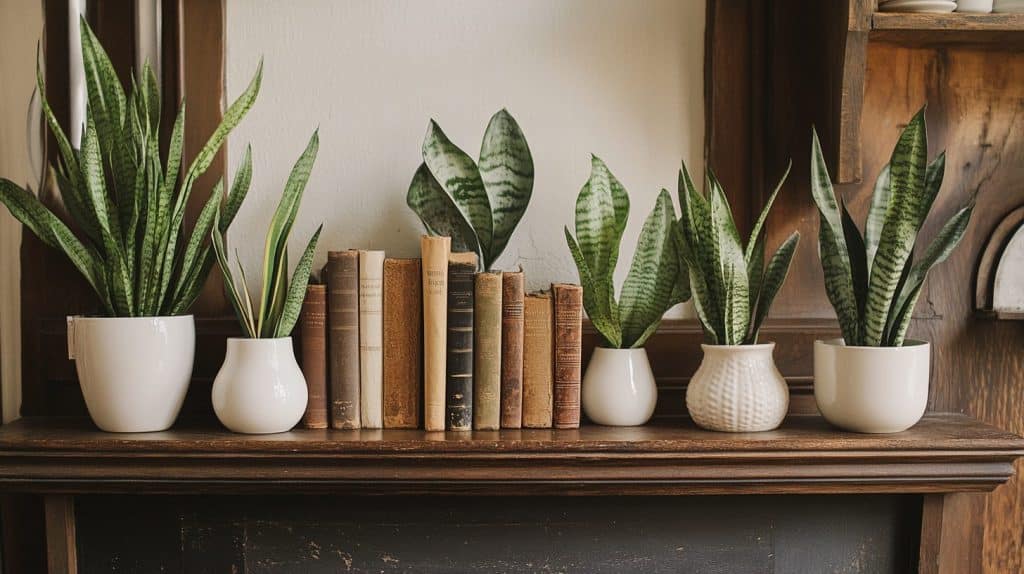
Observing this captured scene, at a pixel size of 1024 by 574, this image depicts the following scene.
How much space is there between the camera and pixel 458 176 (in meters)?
0.98

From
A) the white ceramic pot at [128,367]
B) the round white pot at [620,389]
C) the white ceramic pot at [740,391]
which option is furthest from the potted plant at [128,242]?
the white ceramic pot at [740,391]

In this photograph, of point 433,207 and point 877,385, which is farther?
point 433,207

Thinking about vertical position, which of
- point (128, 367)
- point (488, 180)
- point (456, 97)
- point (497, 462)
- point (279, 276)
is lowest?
point (497, 462)

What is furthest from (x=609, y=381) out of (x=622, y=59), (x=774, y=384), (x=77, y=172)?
(x=77, y=172)

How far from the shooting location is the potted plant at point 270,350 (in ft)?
2.90

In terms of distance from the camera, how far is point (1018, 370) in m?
1.07

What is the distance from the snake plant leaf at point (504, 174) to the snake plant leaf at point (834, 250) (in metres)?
0.35

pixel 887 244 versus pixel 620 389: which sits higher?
pixel 887 244

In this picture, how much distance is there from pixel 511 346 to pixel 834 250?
0.41 m

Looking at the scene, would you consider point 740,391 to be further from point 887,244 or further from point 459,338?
point 459,338

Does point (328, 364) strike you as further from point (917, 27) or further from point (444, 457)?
point (917, 27)

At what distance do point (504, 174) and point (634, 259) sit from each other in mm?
198


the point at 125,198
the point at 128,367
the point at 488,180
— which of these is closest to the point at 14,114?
the point at 125,198

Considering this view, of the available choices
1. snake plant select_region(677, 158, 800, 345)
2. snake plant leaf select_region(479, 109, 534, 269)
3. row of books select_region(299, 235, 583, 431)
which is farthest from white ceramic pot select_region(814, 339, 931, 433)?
snake plant leaf select_region(479, 109, 534, 269)
